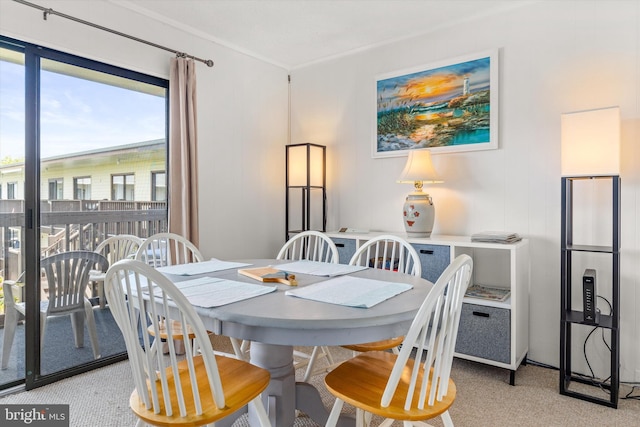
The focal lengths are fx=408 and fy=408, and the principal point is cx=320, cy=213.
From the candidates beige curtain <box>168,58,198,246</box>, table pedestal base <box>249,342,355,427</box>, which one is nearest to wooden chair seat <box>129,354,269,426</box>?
table pedestal base <box>249,342,355,427</box>

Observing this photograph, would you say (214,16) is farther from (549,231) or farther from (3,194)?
(549,231)

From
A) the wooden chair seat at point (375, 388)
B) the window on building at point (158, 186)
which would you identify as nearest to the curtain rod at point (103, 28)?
the window on building at point (158, 186)

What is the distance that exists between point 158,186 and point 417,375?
7.86ft

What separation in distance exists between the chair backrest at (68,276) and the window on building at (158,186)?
0.58 meters

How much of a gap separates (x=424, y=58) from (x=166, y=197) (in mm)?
2282

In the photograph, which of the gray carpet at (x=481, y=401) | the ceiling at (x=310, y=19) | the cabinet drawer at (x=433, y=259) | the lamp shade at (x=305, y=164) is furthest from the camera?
the lamp shade at (x=305, y=164)

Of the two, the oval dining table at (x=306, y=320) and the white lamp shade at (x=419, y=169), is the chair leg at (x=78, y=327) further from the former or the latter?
the white lamp shade at (x=419, y=169)

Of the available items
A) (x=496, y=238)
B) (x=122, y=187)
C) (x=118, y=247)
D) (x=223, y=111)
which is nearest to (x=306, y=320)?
(x=496, y=238)

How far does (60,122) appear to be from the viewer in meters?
2.57

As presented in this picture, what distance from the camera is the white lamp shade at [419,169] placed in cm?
294

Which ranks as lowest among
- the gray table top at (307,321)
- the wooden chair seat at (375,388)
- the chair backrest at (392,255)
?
the wooden chair seat at (375,388)

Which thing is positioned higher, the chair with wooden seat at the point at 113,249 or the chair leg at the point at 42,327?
the chair with wooden seat at the point at 113,249

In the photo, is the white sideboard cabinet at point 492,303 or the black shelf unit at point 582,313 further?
the white sideboard cabinet at point 492,303

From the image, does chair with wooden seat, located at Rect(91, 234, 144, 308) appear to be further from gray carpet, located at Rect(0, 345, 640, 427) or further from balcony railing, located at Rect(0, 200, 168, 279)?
gray carpet, located at Rect(0, 345, 640, 427)
